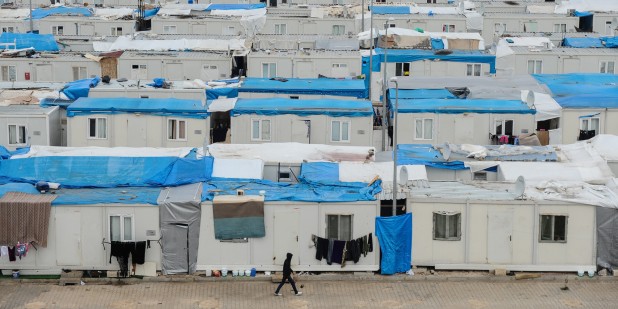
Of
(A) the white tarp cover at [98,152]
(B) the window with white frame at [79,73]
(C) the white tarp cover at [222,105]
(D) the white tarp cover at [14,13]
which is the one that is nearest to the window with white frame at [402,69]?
(C) the white tarp cover at [222,105]

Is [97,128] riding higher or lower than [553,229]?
higher

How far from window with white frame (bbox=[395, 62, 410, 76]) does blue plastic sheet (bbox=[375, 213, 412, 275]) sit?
929 inches

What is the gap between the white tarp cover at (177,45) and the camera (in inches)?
2243

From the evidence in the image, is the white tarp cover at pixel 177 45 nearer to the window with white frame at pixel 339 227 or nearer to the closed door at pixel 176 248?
the closed door at pixel 176 248

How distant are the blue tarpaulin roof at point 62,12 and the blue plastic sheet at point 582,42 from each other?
28104mm

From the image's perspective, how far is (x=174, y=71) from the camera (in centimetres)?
5338

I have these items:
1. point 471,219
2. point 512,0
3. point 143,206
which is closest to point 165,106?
point 143,206

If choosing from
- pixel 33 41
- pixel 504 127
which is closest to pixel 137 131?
pixel 504 127

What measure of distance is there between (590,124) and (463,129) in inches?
192

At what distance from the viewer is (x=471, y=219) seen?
32.0 m

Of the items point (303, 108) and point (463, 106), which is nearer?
point (303, 108)

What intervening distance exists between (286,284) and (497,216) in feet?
19.7

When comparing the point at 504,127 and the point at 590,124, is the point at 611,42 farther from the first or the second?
the point at 504,127

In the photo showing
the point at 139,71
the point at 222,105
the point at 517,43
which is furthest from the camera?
the point at 517,43
